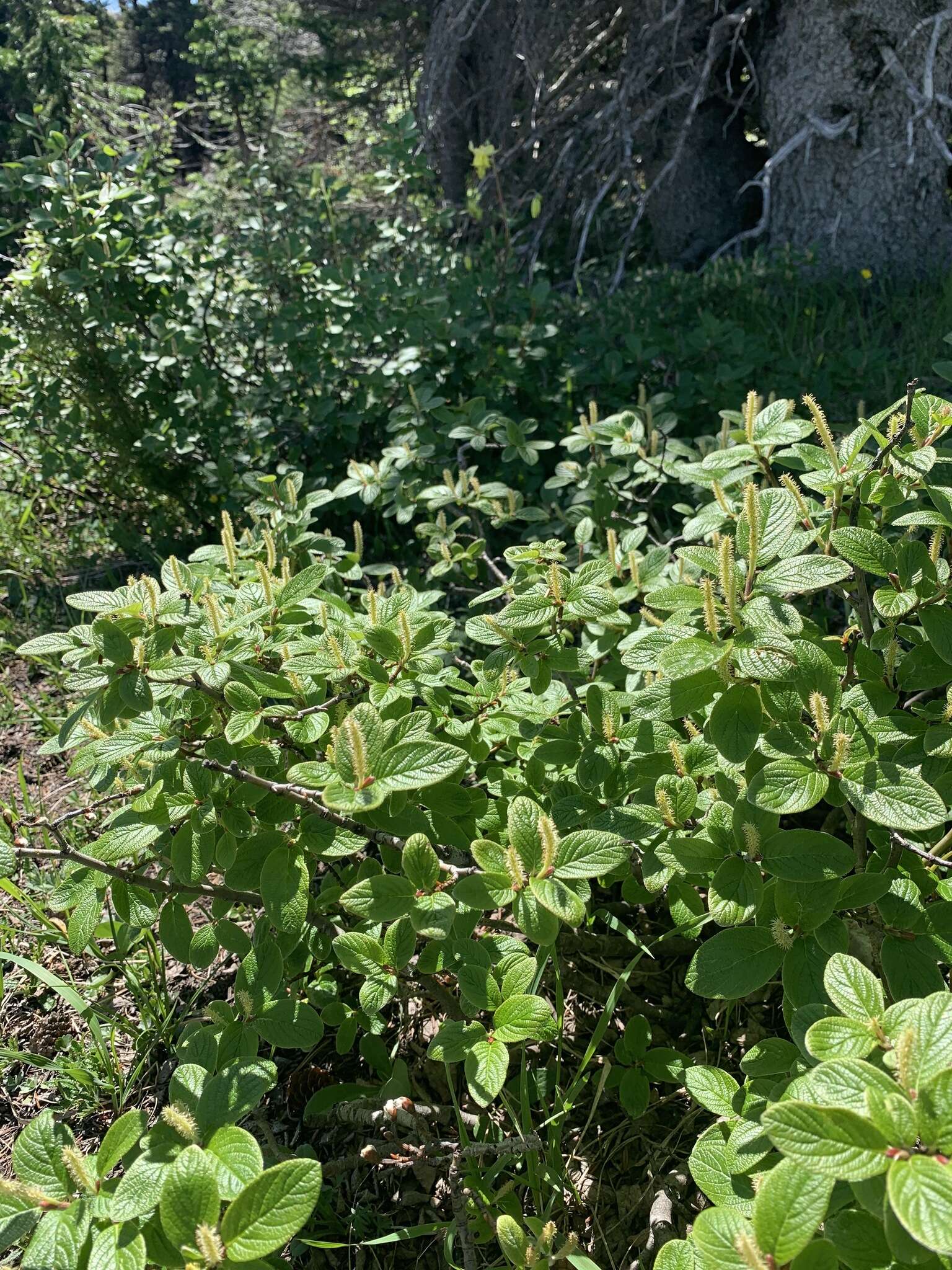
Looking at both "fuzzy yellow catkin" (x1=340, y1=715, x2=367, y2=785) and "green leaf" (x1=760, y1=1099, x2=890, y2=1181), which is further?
"fuzzy yellow catkin" (x1=340, y1=715, x2=367, y2=785)

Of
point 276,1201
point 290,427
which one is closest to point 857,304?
point 290,427

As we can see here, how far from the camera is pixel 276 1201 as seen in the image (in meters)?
0.91

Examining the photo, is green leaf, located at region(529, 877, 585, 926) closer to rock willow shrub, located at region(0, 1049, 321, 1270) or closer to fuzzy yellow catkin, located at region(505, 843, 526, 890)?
fuzzy yellow catkin, located at region(505, 843, 526, 890)

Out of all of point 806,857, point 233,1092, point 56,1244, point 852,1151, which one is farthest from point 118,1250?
point 806,857

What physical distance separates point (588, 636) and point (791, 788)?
812 mm

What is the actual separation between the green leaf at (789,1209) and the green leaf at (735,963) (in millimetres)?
277

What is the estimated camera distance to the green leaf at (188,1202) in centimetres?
92

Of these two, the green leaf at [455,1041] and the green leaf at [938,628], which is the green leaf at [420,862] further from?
the green leaf at [938,628]

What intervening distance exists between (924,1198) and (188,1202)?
2.16 ft

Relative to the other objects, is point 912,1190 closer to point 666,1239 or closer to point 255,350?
point 666,1239

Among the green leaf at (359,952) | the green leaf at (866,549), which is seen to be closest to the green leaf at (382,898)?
the green leaf at (359,952)

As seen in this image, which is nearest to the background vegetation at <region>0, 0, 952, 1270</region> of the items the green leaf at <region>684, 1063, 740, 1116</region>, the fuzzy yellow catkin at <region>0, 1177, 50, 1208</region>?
the green leaf at <region>684, 1063, 740, 1116</region>

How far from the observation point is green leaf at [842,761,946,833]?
1018mm

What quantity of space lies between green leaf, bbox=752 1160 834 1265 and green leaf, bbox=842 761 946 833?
1.17ft
